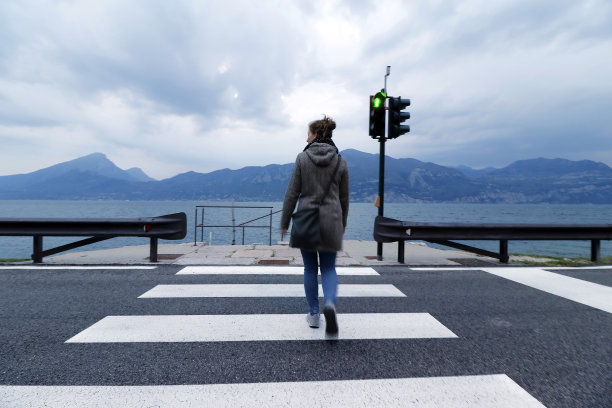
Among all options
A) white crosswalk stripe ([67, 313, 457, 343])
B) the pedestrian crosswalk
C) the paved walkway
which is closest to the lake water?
the paved walkway

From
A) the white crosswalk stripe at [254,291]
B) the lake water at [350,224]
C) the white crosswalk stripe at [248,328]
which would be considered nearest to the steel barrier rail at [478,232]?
the white crosswalk stripe at [254,291]

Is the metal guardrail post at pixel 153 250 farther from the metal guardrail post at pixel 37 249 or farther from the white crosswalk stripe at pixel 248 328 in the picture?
the white crosswalk stripe at pixel 248 328

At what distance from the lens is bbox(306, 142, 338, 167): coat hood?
286cm

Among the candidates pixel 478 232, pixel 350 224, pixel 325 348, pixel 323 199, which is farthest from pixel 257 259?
pixel 350 224

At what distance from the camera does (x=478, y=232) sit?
6.45 meters

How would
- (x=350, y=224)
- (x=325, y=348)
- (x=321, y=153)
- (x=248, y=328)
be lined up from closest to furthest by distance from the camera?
1. (x=325, y=348)
2. (x=321, y=153)
3. (x=248, y=328)
4. (x=350, y=224)

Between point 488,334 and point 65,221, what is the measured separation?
277 inches

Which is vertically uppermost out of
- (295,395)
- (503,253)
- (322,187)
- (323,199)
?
(322,187)

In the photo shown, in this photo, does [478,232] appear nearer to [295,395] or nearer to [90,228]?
[295,395]

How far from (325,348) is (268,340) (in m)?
0.51

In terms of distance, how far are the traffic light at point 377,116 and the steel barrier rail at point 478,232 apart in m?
1.94

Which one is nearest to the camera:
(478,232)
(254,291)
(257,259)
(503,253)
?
(254,291)

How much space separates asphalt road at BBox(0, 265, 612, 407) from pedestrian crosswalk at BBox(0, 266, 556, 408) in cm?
7

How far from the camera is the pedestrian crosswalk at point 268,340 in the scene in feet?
6.20
